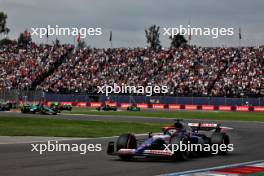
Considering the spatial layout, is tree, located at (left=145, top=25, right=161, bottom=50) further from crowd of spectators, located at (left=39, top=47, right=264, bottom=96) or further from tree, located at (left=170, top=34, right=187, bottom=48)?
crowd of spectators, located at (left=39, top=47, right=264, bottom=96)

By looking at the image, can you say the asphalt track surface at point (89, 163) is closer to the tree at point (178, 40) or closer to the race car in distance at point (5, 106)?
the race car in distance at point (5, 106)

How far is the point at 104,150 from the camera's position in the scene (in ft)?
51.2

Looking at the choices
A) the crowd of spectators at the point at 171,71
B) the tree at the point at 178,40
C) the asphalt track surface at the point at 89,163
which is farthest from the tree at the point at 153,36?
the asphalt track surface at the point at 89,163

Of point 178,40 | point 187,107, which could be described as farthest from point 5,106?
point 178,40

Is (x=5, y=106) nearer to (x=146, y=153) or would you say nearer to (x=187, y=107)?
(x=187, y=107)

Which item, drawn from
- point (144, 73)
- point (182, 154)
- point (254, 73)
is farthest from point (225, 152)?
point (144, 73)

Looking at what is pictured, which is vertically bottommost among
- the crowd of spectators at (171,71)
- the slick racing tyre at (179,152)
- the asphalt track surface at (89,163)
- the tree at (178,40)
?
the asphalt track surface at (89,163)

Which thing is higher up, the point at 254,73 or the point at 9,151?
the point at 254,73

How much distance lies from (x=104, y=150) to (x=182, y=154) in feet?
10.9

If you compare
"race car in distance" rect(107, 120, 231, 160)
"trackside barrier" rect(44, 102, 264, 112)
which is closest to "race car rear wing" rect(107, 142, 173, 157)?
"race car in distance" rect(107, 120, 231, 160)

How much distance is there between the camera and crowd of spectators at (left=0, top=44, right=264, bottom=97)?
184 feet

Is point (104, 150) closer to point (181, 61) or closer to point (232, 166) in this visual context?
point (232, 166)

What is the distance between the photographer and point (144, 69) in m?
62.2

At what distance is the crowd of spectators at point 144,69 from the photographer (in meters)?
56.1
